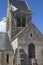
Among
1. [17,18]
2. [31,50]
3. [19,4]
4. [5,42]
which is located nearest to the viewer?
[31,50]

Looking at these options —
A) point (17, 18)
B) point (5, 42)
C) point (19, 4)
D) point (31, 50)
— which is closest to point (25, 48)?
point (31, 50)

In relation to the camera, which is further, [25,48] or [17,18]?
[17,18]

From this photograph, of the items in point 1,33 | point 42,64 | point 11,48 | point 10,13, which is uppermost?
point 10,13

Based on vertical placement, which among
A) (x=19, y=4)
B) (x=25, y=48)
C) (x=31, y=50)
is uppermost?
(x=19, y=4)

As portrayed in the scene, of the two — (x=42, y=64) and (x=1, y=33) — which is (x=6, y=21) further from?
(x=42, y=64)

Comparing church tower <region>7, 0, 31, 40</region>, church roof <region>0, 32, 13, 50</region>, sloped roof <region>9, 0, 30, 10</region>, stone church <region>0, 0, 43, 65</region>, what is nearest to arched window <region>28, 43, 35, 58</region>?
stone church <region>0, 0, 43, 65</region>

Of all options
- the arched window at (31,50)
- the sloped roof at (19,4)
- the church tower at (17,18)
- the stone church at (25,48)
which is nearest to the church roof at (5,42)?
the stone church at (25,48)

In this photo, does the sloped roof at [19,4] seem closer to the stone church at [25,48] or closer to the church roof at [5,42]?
the stone church at [25,48]

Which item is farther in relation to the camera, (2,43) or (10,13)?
(10,13)

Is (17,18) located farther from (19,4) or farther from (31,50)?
(31,50)

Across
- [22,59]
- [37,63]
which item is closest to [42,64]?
[37,63]

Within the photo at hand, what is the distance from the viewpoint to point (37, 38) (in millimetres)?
48000

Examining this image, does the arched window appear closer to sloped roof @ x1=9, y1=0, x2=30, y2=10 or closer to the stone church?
the stone church

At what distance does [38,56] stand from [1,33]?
11.0m
